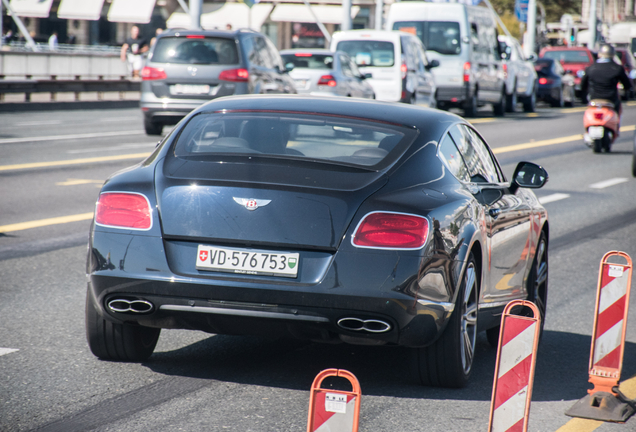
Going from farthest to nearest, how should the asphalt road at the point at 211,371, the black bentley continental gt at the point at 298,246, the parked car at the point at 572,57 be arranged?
1. the parked car at the point at 572,57
2. the black bentley continental gt at the point at 298,246
3. the asphalt road at the point at 211,371

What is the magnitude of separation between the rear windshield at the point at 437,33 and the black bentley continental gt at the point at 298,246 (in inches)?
880

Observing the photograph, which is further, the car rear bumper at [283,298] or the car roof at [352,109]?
the car roof at [352,109]

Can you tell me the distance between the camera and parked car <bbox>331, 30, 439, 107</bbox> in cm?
2383

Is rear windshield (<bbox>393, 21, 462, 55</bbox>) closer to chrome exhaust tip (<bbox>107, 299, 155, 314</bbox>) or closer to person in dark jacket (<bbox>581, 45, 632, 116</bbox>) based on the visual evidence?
person in dark jacket (<bbox>581, 45, 632, 116</bbox>)

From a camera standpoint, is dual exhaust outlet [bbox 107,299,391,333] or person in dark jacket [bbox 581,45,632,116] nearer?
dual exhaust outlet [bbox 107,299,391,333]

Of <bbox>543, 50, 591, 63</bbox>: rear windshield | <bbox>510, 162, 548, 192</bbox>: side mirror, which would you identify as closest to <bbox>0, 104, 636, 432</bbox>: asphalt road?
<bbox>510, 162, 548, 192</bbox>: side mirror

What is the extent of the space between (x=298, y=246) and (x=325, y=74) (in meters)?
17.0

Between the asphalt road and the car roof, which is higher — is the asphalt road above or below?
below

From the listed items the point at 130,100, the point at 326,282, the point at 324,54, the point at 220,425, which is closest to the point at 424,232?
the point at 326,282

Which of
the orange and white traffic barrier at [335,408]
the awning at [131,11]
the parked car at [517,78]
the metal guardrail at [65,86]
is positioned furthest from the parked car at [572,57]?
the orange and white traffic barrier at [335,408]

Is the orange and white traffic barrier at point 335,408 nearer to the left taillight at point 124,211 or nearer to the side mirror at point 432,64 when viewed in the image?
the left taillight at point 124,211

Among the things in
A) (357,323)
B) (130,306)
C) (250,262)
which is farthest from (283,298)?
(130,306)

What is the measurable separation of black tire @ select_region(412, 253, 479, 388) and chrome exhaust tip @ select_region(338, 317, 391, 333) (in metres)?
0.37

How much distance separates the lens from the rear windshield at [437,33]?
88.4 feet
